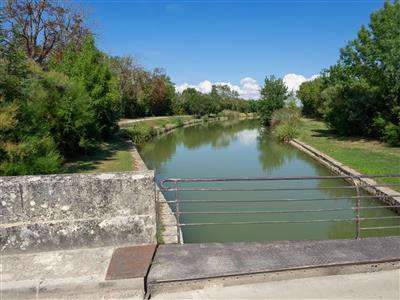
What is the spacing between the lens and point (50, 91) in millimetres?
13297

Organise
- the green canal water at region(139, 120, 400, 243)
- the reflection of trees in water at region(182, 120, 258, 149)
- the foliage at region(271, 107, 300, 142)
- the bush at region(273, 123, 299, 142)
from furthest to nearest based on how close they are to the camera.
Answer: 1. the reflection of trees in water at region(182, 120, 258, 149)
2. the foliage at region(271, 107, 300, 142)
3. the bush at region(273, 123, 299, 142)
4. the green canal water at region(139, 120, 400, 243)

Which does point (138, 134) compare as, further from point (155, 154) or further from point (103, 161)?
point (103, 161)

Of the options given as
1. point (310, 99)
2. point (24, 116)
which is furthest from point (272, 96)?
point (24, 116)

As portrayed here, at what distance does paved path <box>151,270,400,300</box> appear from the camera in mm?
2729

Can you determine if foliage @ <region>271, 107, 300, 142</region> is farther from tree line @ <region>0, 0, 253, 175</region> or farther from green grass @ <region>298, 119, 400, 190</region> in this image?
tree line @ <region>0, 0, 253, 175</region>

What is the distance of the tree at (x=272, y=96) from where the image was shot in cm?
3528

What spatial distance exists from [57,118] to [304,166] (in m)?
12.0

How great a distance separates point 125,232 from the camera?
344 cm

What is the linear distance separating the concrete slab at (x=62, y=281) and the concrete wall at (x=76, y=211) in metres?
0.27

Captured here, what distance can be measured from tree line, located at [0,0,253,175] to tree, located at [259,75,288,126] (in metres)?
16.8

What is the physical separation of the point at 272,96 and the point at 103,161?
25971mm

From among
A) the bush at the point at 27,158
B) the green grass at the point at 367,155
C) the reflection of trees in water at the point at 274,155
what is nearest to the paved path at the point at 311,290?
the bush at the point at 27,158

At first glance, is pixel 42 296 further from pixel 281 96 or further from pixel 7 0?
pixel 281 96

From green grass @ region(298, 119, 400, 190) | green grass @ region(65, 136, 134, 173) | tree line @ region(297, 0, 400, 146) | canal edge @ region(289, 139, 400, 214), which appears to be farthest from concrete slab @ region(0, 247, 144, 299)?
tree line @ region(297, 0, 400, 146)
